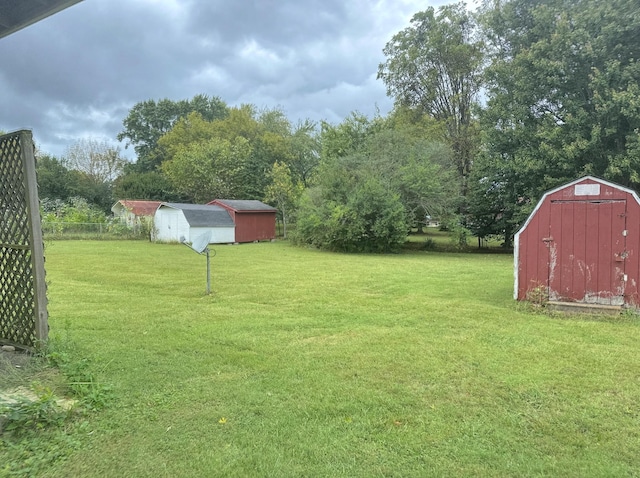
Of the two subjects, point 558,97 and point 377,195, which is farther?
point 377,195

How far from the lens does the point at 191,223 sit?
2116 centimetres

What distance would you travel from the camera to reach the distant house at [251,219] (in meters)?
23.4

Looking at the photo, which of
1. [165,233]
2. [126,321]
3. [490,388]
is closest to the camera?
[490,388]

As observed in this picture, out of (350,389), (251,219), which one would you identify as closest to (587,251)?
(350,389)

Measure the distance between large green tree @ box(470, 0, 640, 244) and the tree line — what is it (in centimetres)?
4

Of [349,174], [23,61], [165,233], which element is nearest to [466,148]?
[349,174]

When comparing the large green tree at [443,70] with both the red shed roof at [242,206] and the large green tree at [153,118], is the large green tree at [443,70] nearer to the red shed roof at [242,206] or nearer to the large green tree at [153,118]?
the red shed roof at [242,206]

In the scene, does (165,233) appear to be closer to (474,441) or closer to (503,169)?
(503,169)

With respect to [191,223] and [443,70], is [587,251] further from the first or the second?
[443,70]

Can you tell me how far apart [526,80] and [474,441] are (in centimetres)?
1700

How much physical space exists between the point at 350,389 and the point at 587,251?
489cm

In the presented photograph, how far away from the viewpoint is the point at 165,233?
22.2 meters

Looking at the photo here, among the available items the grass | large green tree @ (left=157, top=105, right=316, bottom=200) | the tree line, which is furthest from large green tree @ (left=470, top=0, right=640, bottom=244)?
large green tree @ (left=157, top=105, right=316, bottom=200)

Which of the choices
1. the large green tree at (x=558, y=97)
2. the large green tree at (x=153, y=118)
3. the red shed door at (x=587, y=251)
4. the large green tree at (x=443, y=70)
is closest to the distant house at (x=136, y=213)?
the large green tree at (x=443, y=70)
